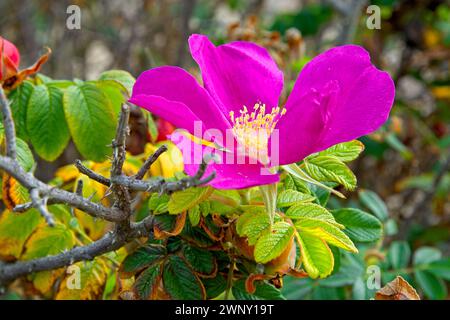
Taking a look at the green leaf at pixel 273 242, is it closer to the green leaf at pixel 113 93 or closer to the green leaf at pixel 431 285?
the green leaf at pixel 113 93

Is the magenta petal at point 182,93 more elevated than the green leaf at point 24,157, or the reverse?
the magenta petal at point 182,93

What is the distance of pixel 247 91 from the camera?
3.00 ft

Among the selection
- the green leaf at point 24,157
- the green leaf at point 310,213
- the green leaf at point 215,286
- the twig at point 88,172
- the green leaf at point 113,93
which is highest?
the green leaf at point 113,93

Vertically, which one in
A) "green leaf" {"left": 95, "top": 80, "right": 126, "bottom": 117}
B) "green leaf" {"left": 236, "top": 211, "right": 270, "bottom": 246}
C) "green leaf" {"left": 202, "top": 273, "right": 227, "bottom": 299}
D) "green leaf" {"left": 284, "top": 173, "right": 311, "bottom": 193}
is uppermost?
"green leaf" {"left": 95, "top": 80, "right": 126, "bottom": 117}

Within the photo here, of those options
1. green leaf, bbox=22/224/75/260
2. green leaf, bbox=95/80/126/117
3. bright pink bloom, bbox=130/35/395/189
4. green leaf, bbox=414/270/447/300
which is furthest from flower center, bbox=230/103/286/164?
green leaf, bbox=414/270/447/300

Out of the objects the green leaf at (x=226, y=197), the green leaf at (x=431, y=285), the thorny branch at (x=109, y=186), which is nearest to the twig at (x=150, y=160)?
the thorny branch at (x=109, y=186)

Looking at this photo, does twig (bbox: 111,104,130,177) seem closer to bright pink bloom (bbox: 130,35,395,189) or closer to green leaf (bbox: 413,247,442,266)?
bright pink bloom (bbox: 130,35,395,189)

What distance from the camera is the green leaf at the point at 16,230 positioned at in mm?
1001

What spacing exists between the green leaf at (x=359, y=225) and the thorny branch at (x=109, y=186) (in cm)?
30

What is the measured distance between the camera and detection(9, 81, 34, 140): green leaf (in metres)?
0.98

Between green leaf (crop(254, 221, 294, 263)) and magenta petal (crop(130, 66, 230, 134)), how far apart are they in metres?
0.16

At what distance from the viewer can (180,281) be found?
0.86 meters

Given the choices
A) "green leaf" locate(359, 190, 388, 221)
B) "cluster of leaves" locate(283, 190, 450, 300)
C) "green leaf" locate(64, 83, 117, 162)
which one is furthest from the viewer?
"green leaf" locate(359, 190, 388, 221)

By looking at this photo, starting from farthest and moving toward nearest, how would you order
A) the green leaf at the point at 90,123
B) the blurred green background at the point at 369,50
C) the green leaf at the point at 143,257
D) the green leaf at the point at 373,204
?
the blurred green background at the point at 369,50 < the green leaf at the point at 373,204 < the green leaf at the point at 90,123 < the green leaf at the point at 143,257
